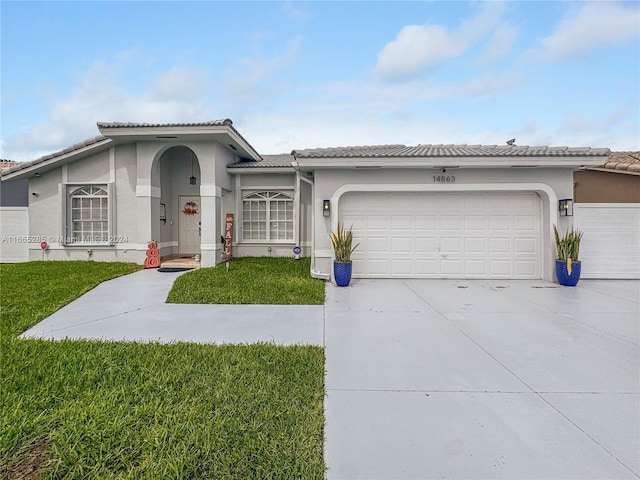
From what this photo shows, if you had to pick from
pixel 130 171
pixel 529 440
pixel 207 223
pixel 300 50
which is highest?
pixel 300 50

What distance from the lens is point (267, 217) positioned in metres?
12.7

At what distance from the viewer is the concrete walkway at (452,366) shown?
7.32ft

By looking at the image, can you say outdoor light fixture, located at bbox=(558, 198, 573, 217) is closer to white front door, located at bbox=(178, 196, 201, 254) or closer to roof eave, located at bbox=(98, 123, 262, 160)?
roof eave, located at bbox=(98, 123, 262, 160)

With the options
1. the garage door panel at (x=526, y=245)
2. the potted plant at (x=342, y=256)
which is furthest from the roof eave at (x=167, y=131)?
the garage door panel at (x=526, y=245)

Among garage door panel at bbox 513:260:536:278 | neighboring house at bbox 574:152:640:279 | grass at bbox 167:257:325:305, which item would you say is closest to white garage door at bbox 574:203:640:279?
neighboring house at bbox 574:152:640:279

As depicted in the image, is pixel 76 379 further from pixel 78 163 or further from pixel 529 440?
pixel 78 163

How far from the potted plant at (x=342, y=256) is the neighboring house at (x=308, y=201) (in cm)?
42

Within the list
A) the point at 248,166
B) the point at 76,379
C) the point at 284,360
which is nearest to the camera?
the point at 76,379

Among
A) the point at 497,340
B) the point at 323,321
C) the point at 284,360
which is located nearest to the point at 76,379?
the point at 284,360

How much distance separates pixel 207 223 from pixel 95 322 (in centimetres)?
543

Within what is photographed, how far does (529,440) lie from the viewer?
2.39 metres

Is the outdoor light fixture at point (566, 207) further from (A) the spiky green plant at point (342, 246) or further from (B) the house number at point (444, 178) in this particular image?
(A) the spiky green plant at point (342, 246)

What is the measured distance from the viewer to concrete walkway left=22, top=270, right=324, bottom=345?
4.51 m

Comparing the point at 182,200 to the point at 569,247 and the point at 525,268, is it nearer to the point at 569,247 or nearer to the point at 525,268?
the point at 525,268
